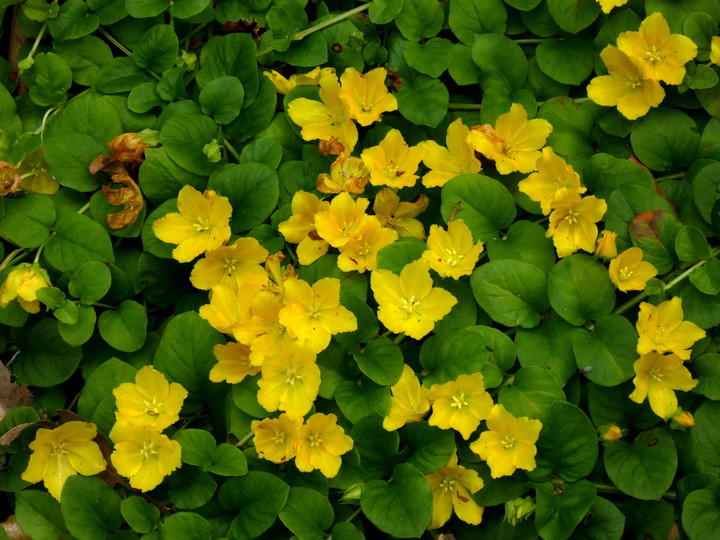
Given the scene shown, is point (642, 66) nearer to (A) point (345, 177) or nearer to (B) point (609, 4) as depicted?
(B) point (609, 4)

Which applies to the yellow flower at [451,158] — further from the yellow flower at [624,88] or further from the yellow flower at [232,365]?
the yellow flower at [232,365]

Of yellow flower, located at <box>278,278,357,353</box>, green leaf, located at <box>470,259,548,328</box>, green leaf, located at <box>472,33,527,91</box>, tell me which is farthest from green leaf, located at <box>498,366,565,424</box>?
green leaf, located at <box>472,33,527,91</box>

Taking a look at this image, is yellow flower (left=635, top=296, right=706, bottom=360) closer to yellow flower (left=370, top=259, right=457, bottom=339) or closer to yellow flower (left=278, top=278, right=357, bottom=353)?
yellow flower (left=370, top=259, right=457, bottom=339)

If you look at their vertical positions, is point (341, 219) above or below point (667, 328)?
above

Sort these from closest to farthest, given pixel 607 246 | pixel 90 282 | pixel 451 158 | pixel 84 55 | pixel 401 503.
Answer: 1. pixel 401 503
2. pixel 607 246
3. pixel 90 282
4. pixel 451 158
5. pixel 84 55

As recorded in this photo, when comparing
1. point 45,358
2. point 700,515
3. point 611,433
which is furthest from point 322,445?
point 700,515

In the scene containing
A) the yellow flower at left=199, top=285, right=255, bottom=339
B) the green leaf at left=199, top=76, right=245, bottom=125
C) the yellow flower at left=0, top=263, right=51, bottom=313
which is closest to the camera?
the yellow flower at left=199, top=285, right=255, bottom=339

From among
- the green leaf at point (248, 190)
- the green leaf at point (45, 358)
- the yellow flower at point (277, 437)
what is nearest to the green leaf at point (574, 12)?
the green leaf at point (248, 190)
